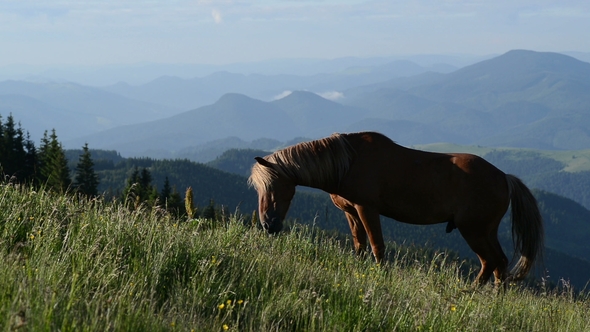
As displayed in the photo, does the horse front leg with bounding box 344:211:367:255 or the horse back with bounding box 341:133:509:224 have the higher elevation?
the horse back with bounding box 341:133:509:224

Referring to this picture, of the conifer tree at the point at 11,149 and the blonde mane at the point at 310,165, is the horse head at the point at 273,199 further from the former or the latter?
the conifer tree at the point at 11,149

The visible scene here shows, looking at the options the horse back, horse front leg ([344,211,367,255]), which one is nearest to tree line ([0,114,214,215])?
horse front leg ([344,211,367,255])

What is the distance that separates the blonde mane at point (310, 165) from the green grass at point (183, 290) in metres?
2.02

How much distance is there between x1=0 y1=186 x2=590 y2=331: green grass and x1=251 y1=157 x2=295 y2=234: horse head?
5.33ft

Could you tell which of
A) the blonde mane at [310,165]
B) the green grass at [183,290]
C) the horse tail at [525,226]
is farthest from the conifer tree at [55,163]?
the green grass at [183,290]

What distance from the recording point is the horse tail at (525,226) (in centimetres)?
948

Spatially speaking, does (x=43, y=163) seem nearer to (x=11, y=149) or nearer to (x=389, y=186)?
(x=11, y=149)

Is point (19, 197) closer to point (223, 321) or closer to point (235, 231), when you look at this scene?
point (235, 231)

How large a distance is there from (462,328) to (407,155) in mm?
4391

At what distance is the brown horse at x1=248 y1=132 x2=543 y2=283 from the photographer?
8906 millimetres

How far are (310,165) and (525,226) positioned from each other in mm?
3443

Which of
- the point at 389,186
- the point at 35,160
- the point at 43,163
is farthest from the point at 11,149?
the point at 389,186

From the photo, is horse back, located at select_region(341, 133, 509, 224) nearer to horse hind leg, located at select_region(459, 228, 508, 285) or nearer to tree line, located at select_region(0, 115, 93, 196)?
horse hind leg, located at select_region(459, 228, 508, 285)

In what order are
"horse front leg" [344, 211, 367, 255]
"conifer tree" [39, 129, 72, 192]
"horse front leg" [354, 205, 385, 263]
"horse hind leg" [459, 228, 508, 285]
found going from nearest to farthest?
"horse front leg" [354, 205, 385, 263], "horse hind leg" [459, 228, 508, 285], "horse front leg" [344, 211, 367, 255], "conifer tree" [39, 129, 72, 192]
